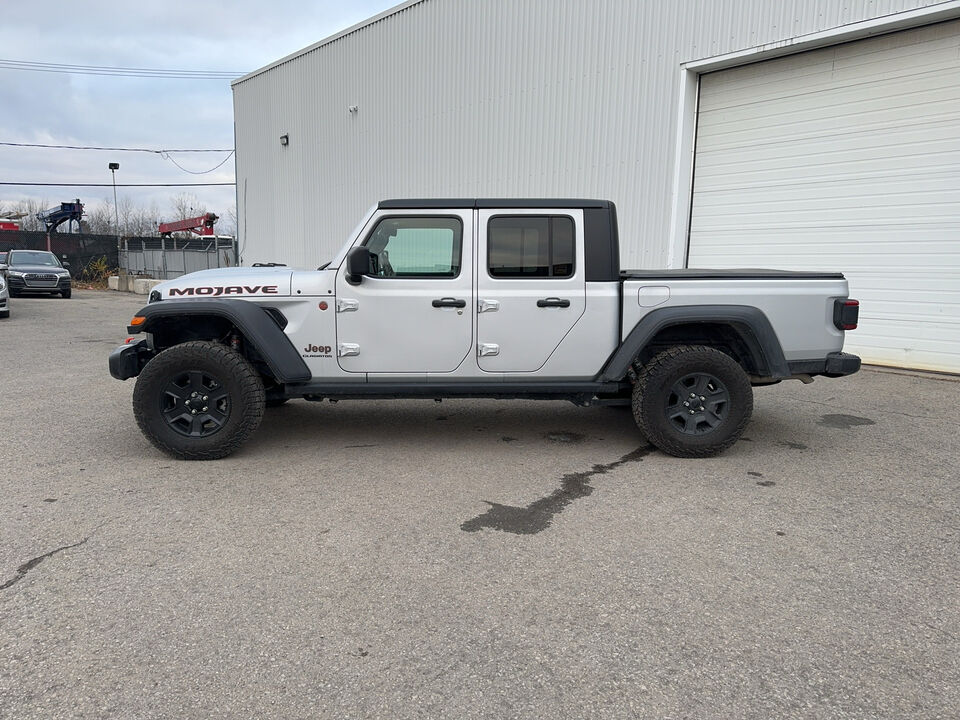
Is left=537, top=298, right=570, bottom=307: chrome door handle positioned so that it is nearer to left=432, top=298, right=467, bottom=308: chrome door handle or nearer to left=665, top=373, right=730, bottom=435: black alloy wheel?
left=432, top=298, right=467, bottom=308: chrome door handle

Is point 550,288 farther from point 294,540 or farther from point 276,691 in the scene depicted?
point 276,691

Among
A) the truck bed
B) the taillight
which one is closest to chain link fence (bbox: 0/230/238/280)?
the truck bed

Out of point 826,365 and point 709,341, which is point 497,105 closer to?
point 709,341

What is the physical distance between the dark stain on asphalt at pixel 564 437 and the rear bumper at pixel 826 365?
176cm

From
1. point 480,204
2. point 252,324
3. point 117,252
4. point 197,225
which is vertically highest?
point 197,225

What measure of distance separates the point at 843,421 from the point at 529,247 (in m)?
3.64

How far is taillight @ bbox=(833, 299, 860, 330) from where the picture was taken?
16.6 feet

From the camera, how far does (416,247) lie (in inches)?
200

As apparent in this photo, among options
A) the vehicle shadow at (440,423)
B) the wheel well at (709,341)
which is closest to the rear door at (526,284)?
the wheel well at (709,341)

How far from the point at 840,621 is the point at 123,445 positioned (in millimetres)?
5103

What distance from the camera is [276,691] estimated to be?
2.38m

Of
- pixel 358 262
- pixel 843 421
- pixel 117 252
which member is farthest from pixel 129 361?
pixel 117 252

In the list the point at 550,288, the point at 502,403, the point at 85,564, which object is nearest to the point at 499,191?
the point at 502,403

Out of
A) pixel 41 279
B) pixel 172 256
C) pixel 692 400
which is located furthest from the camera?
pixel 172 256
